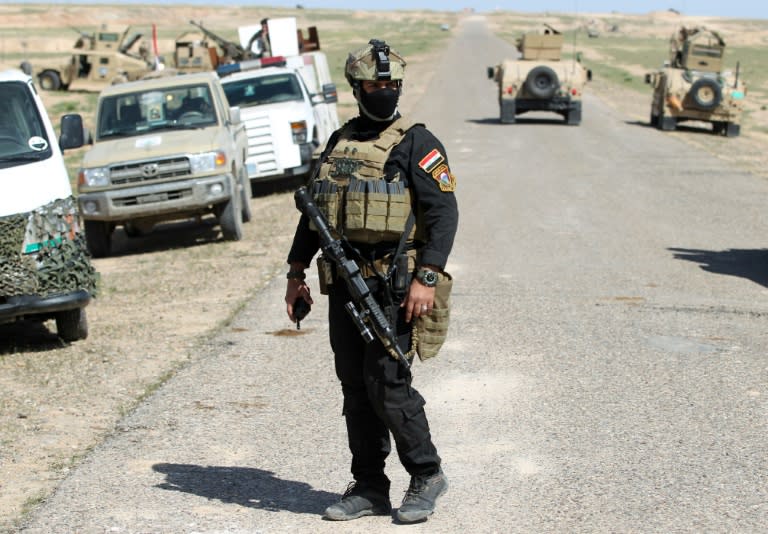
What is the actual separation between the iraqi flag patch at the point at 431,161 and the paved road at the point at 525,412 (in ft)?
4.69

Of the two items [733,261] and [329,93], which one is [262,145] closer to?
[329,93]

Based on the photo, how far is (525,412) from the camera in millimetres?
6332

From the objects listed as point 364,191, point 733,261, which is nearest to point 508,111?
point 733,261

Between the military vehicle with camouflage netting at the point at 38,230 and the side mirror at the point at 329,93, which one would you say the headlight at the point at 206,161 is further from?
the side mirror at the point at 329,93

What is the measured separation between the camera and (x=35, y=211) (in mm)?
7828

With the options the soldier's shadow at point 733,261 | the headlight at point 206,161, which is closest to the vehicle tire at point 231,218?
the headlight at point 206,161

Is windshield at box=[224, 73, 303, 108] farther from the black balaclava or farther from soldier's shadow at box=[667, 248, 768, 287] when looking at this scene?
the black balaclava

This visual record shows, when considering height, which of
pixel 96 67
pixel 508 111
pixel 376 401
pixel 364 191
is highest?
pixel 364 191

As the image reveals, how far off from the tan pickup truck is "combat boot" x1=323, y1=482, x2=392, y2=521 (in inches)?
322

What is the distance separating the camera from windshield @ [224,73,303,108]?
17.2 meters

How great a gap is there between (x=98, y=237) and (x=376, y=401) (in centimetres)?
906

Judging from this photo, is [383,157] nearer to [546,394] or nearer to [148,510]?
[148,510]

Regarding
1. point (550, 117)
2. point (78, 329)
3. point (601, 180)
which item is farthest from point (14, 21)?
point (78, 329)

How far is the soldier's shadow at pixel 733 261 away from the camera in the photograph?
10852 mm
